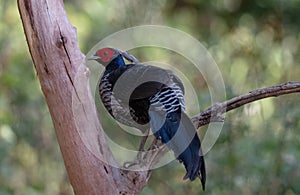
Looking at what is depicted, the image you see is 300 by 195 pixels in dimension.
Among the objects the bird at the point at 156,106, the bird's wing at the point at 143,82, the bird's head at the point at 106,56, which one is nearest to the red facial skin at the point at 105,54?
the bird's head at the point at 106,56

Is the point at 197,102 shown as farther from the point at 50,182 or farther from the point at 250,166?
the point at 50,182

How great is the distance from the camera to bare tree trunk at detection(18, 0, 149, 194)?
2.54m

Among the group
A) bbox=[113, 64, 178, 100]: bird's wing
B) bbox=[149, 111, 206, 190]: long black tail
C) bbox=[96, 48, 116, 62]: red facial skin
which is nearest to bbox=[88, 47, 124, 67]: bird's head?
bbox=[96, 48, 116, 62]: red facial skin

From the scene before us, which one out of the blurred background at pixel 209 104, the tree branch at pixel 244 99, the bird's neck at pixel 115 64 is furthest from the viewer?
the blurred background at pixel 209 104

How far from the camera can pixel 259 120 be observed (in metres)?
4.25

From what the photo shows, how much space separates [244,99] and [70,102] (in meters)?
0.66

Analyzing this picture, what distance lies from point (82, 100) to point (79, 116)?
0.06 m

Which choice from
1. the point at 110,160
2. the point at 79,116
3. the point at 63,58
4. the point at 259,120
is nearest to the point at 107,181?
the point at 110,160

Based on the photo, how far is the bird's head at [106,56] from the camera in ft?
10.3

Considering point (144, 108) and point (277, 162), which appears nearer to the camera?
point (144, 108)

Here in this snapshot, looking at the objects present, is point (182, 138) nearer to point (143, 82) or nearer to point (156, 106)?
point (156, 106)

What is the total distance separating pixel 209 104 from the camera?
3.84m

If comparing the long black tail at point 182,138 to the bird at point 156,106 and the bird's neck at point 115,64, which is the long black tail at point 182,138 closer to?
the bird at point 156,106

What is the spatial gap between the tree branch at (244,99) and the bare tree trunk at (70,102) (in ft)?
1.18
